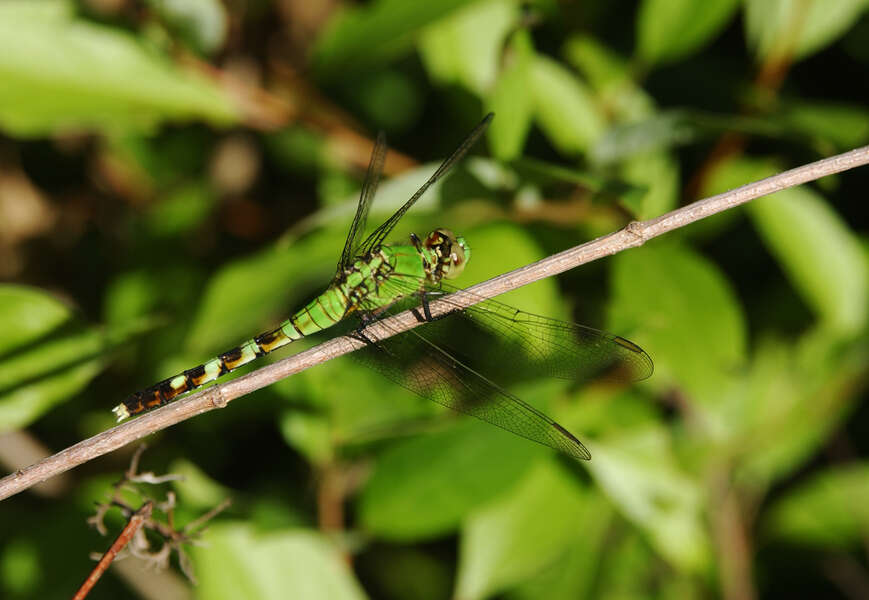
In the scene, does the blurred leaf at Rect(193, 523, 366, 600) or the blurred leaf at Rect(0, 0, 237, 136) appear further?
the blurred leaf at Rect(0, 0, 237, 136)

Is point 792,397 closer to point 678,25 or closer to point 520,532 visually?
point 520,532

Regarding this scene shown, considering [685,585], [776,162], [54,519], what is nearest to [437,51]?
[776,162]

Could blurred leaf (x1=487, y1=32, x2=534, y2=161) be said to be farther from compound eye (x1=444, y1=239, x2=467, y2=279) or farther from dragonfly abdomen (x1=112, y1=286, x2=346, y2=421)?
dragonfly abdomen (x1=112, y1=286, x2=346, y2=421)

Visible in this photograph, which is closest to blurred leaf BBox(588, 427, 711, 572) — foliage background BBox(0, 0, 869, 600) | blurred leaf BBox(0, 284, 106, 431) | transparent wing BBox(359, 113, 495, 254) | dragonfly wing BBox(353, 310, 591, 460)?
foliage background BBox(0, 0, 869, 600)

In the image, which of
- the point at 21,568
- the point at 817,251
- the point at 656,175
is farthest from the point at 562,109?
the point at 21,568

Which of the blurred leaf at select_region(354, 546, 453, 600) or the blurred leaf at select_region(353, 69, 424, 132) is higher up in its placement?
the blurred leaf at select_region(353, 69, 424, 132)

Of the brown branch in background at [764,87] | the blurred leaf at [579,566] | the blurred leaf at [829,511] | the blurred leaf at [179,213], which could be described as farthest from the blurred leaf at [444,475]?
the blurred leaf at [829,511]

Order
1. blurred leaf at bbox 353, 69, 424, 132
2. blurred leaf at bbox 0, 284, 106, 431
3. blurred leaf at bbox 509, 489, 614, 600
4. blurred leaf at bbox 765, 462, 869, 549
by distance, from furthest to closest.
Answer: blurred leaf at bbox 353, 69, 424, 132, blurred leaf at bbox 765, 462, 869, 549, blurred leaf at bbox 509, 489, 614, 600, blurred leaf at bbox 0, 284, 106, 431
